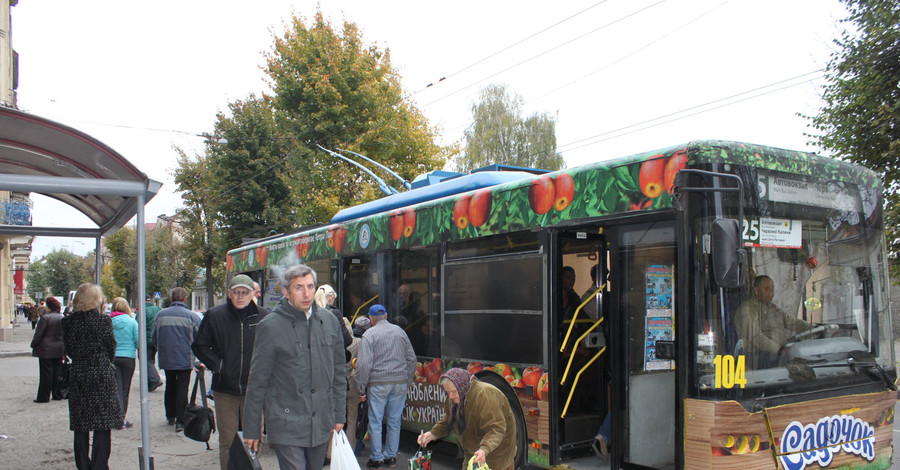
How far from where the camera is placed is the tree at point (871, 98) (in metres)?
13.5

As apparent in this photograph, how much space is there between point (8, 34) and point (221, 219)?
13.1m

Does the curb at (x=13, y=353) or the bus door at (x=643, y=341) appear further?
the curb at (x=13, y=353)

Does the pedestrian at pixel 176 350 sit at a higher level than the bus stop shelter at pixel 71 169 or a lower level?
lower

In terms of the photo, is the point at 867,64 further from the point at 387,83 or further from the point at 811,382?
the point at 387,83

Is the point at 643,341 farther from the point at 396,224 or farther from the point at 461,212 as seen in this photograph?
the point at 396,224

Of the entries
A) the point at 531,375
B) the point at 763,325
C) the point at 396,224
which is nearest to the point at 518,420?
the point at 531,375

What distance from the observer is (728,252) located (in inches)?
178

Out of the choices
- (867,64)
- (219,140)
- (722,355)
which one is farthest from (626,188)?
(219,140)

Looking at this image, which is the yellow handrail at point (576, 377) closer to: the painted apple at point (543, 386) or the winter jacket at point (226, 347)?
the painted apple at point (543, 386)

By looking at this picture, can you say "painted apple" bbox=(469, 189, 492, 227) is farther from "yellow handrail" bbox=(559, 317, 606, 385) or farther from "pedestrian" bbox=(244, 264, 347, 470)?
"pedestrian" bbox=(244, 264, 347, 470)

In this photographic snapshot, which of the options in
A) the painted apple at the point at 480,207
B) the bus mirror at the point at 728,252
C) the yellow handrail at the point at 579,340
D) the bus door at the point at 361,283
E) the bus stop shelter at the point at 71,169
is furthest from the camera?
the bus door at the point at 361,283

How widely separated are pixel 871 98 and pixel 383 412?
1221 cm

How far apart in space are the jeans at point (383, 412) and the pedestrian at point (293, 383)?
2.61 m

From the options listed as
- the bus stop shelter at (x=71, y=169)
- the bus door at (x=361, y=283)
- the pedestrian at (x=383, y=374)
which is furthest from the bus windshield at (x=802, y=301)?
the bus door at (x=361, y=283)
